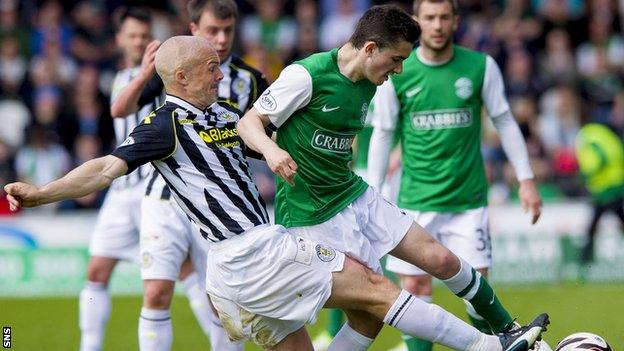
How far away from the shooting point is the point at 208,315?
905cm

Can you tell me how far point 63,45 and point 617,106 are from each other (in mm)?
8984

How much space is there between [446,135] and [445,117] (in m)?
0.13

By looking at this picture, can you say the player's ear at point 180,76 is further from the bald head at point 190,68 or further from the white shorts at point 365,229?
the white shorts at point 365,229

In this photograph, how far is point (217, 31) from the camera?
8227 millimetres

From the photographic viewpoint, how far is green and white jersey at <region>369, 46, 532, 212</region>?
8492 millimetres

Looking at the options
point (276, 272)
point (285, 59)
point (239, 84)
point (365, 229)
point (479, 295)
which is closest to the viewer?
point (276, 272)

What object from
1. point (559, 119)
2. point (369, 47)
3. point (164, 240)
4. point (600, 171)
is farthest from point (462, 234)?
point (559, 119)

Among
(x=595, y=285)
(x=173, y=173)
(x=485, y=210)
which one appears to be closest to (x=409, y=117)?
(x=485, y=210)

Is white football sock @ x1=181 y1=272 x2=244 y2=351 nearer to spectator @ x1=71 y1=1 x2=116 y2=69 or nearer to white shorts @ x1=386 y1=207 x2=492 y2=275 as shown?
white shorts @ x1=386 y1=207 x2=492 y2=275

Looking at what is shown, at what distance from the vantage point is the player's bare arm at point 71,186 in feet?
19.5

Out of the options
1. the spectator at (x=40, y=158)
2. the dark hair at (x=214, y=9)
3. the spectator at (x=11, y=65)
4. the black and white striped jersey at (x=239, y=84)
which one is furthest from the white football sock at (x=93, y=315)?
the spectator at (x=11, y=65)

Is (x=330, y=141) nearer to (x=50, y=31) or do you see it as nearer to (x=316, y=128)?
(x=316, y=128)

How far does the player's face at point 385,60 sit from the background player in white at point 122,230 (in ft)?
8.16

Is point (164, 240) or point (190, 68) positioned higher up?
point (190, 68)
